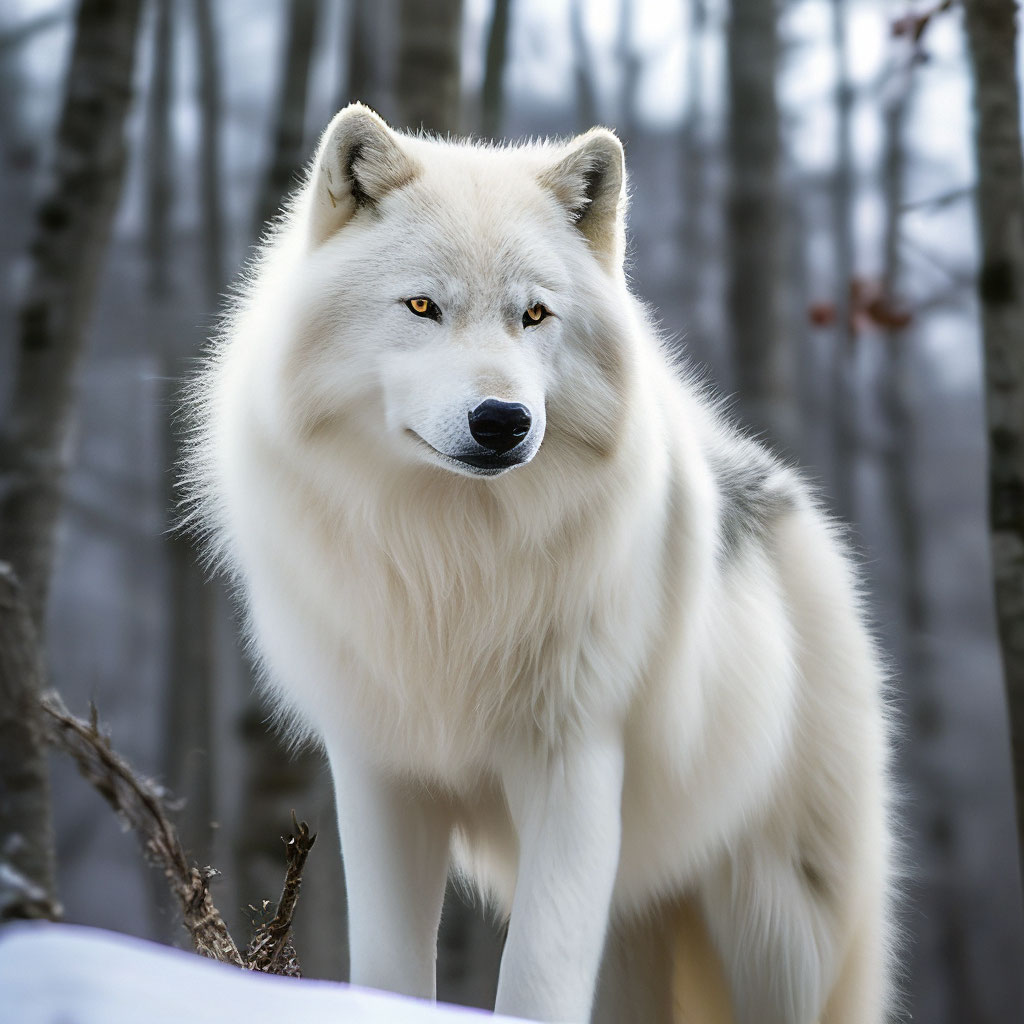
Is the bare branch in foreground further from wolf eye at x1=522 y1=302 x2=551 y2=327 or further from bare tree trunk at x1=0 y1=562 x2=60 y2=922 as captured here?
wolf eye at x1=522 y1=302 x2=551 y2=327

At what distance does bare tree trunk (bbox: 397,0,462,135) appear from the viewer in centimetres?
625

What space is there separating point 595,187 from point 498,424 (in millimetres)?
816

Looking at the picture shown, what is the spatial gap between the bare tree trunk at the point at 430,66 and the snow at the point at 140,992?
534 centimetres

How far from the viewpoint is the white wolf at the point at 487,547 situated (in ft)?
8.05

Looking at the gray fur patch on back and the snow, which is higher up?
the gray fur patch on back

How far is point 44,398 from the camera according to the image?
4535 millimetres

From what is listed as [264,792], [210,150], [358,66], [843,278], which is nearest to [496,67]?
[358,66]

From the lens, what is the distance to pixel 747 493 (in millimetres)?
3320

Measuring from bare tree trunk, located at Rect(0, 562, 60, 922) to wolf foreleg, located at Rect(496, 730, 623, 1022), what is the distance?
106 centimetres

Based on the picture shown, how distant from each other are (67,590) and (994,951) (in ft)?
39.6

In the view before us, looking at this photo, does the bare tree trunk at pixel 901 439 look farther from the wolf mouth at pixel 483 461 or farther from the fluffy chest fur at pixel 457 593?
the wolf mouth at pixel 483 461

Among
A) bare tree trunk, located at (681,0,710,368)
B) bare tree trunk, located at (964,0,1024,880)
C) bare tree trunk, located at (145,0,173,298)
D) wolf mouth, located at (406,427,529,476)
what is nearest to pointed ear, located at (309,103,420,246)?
wolf mouth, located at (406,427,529,476)

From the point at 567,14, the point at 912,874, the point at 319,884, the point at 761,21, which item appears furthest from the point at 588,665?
the point at 567,14

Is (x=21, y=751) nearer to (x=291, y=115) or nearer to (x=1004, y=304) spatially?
(x=1004, y=304)
